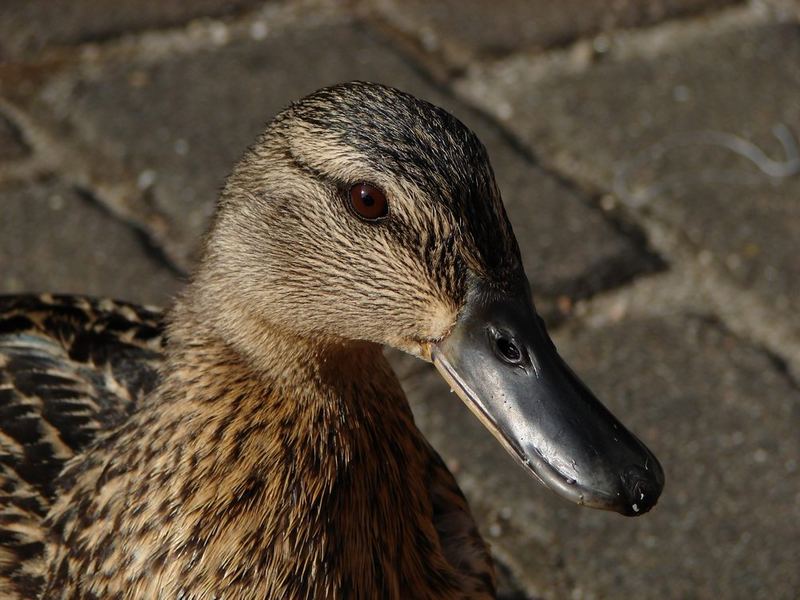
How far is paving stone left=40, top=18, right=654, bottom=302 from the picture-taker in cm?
418

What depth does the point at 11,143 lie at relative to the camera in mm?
4461

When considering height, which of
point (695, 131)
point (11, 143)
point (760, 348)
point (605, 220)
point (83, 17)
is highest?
point (83, 17)

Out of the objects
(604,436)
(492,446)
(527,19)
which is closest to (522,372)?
(604,436)

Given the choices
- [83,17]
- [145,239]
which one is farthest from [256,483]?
[83,17]

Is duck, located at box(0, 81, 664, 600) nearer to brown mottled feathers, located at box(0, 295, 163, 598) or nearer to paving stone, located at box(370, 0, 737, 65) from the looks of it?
brown mottled feathers, located at box(0, 295, 163, 598)

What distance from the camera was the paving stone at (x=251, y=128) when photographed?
418cm

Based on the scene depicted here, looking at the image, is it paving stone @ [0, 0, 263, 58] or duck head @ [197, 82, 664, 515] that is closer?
duck head @ [197, 82, 664, 515]

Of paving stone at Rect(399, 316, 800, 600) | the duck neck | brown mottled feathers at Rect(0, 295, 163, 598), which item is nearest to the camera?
the duck neck

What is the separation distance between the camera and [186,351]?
244 cm

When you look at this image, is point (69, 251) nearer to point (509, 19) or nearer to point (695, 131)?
point (509, 19)

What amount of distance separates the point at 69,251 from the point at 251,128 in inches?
34.8

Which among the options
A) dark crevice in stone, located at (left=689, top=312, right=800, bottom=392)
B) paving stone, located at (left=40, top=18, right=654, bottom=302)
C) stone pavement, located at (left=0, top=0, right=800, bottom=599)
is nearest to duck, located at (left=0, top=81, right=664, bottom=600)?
stone pavement, located at (left=0, top=0, right=800, bottom=599)

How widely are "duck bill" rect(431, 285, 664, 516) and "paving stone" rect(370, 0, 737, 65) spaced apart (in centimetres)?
293

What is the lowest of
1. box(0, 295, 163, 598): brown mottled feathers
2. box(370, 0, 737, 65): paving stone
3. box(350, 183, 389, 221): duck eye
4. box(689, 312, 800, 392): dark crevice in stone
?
box(689, 312, 800, 392): dark crevice in stone
